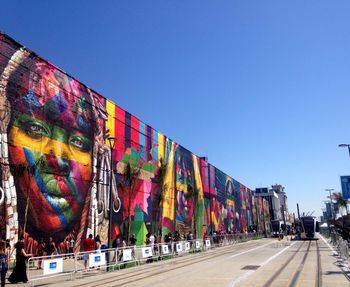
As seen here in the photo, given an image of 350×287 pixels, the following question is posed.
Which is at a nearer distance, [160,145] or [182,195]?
[160,145]

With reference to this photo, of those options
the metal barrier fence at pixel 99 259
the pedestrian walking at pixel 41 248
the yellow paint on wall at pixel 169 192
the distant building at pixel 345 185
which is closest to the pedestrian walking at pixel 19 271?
the metal barrier fence at pixel 99 259

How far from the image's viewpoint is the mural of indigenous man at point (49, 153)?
22266 millimetres

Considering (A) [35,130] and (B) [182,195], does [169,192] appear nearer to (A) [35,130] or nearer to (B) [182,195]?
(B) [182,195]

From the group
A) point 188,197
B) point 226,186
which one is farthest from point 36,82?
point 226,186

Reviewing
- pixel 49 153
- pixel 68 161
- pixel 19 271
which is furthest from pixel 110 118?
pixel 19 271

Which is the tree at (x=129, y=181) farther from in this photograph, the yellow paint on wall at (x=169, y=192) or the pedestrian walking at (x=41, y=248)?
the pedestrian walking at (x=41, y=248)

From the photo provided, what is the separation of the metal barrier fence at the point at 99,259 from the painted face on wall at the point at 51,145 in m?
5.96

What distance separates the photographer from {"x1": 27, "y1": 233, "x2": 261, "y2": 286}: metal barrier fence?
1469 cm

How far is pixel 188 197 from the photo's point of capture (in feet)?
168

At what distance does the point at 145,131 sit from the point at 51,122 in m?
15.5

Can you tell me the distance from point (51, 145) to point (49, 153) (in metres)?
0.60

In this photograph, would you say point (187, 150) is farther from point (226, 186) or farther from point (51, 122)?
point (51, 122)

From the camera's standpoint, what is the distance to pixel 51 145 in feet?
84.8

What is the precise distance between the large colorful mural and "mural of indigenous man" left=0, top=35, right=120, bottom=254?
0.06 m
